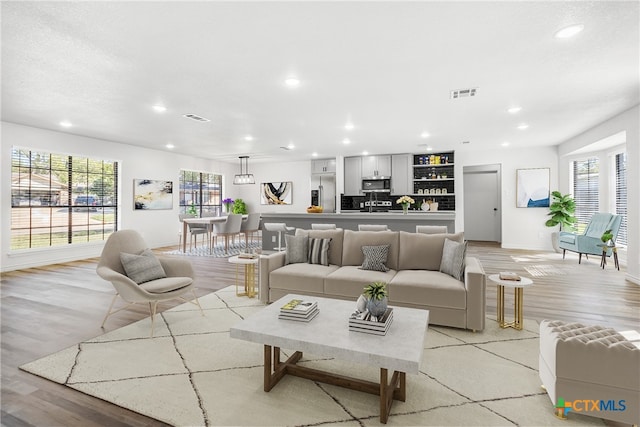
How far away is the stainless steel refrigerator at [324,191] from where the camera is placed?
9758 mm

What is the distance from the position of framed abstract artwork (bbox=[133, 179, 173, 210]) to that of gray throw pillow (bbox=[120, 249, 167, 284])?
5235mm

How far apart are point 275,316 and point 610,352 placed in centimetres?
202

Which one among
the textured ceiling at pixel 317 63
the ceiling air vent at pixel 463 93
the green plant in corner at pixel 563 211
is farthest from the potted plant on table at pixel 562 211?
the ceiling air vent at pixel 463 93

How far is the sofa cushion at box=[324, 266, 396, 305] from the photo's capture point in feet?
11.0

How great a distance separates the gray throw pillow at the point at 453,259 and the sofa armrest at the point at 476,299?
1.04ft

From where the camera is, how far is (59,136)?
20.6 feet

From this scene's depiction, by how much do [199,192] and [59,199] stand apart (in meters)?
3.94

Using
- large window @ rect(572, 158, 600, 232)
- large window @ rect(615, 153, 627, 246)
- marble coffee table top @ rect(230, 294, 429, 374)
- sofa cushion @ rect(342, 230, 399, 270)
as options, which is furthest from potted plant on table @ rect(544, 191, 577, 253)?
marble coffee table top @ rect(230, 294, 429, 374)

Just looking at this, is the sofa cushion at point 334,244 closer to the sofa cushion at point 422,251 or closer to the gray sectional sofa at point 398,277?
the gray sectional sofa at point 398,277

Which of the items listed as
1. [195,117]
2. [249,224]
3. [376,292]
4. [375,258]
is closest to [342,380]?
[376,292]

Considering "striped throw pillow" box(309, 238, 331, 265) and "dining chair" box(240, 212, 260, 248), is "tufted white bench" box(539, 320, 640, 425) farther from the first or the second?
"dining chair" box(240, 212, 260, 248)

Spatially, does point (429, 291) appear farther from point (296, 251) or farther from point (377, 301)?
point (296, 251)

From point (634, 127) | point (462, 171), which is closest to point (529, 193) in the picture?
point (462, 171)

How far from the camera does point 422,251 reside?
3691 millimetres
